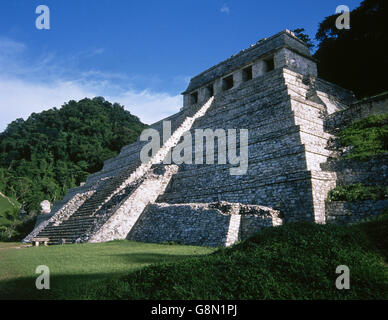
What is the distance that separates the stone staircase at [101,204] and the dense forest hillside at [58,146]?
1810 centimetres

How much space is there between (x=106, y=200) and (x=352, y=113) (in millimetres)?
11214

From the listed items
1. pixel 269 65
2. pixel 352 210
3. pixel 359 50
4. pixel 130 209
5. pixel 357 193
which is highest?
pixel 359 50

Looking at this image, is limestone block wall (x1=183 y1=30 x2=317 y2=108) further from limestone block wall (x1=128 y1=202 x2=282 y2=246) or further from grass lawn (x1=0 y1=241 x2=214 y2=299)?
grass lawn (x1=0 y1=241 x2=214 y2=299)

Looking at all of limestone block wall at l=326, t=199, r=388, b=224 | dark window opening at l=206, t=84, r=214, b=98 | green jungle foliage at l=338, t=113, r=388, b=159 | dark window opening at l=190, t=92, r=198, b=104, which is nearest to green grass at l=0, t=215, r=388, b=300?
limestone block wall at l=326, t=199, r=388, b=224

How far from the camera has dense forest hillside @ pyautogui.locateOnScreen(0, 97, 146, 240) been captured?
33594mm

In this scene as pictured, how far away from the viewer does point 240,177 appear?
10.8m

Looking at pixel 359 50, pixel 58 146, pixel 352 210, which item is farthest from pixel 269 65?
pixel 58 146

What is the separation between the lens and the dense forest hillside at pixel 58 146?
110 ft

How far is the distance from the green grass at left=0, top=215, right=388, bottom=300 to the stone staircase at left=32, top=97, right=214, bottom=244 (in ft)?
23.3

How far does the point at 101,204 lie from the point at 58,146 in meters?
29.2

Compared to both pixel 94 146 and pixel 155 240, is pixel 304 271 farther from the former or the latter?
pixel 94 146

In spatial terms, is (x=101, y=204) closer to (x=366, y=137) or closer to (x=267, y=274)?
(x=366, y=137)

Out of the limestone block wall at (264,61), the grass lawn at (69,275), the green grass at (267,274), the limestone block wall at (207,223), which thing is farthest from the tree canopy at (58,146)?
the green grass at (267,274)
